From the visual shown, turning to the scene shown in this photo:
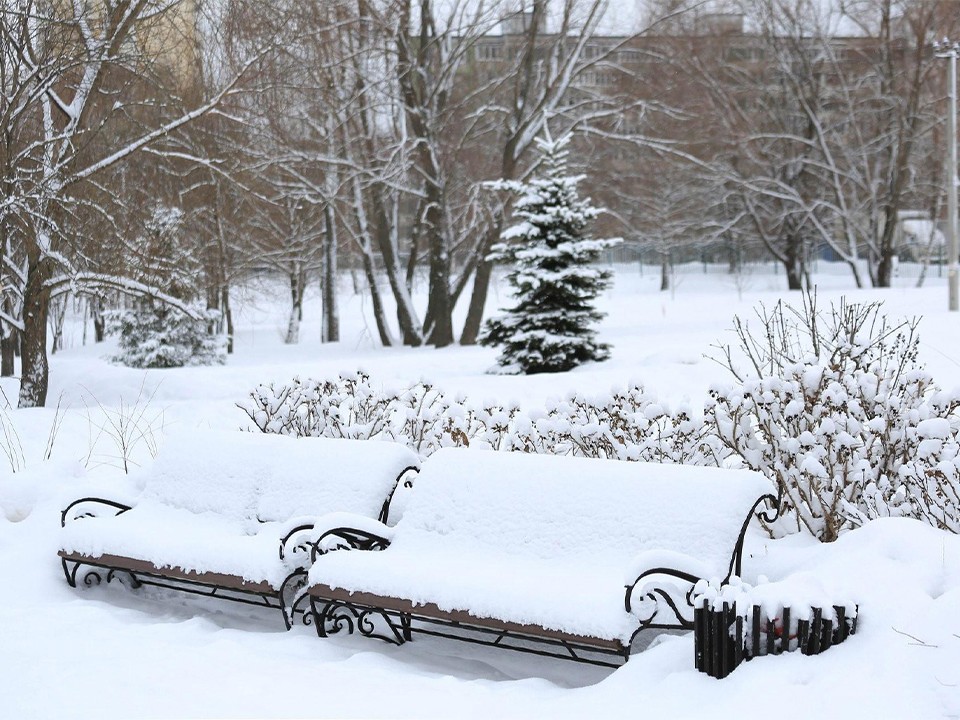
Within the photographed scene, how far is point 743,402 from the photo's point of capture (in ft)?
18.2

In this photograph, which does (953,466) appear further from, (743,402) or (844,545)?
(743,402)

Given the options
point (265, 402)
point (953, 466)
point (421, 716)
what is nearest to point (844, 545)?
point (953, 466)

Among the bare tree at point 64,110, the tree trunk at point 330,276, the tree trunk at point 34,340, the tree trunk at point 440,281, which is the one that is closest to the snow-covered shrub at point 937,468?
the bare tree at point 64,110

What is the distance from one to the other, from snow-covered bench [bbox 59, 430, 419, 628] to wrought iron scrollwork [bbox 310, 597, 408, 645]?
0.20 meters

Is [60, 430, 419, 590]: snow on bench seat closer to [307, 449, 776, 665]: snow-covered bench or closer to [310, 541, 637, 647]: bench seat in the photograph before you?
[307, 449, 776, 665]: snow-covered bench

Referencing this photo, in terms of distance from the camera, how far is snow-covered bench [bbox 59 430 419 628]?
5098 millimetres

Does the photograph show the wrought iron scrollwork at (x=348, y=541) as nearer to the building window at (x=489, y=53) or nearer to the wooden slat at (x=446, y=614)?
the wooden slat at (x=446, y=614)

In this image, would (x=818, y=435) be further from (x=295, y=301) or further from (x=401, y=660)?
(x=295, y=301)

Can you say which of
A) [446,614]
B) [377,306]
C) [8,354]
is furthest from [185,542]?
[377,306]

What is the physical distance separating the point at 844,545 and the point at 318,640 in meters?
2.49

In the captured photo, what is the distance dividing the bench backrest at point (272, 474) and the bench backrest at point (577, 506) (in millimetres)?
369

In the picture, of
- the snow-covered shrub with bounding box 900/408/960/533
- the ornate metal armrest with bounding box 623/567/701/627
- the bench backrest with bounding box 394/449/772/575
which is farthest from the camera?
the snow-covered shrub with bounding box 900/408/960/533

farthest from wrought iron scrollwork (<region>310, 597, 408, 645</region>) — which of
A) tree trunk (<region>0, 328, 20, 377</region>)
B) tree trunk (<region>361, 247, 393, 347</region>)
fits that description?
tree trunk (<region>361, 247, 393, 347</region>)

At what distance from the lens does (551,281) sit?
612 inches
